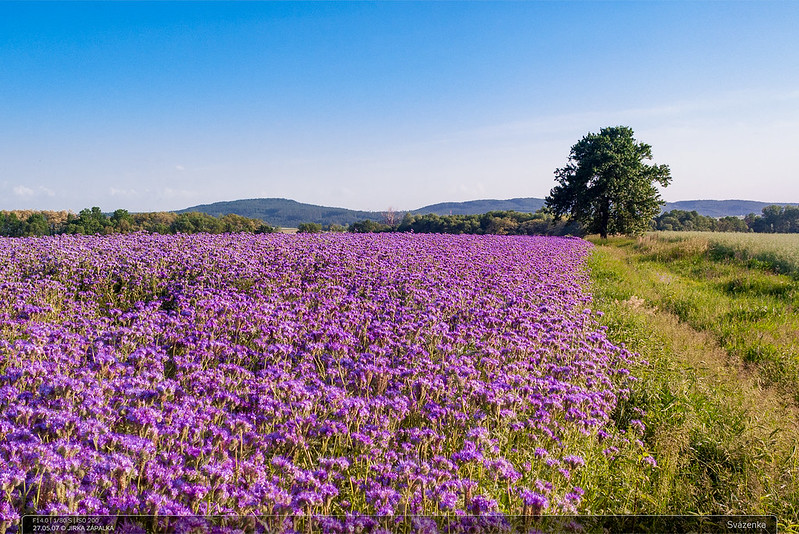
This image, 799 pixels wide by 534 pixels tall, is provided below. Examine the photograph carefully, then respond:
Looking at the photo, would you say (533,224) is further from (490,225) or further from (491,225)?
(490,225)

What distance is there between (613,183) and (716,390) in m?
28.6

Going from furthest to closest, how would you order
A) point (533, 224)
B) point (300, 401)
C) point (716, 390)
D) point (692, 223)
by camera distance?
point (692, 223) < point (533, 224) < point (716, 390) < point (300, 401)

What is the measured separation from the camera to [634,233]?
3241 cm

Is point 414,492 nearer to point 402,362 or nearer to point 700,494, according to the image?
point 402,362

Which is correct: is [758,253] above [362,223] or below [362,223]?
below

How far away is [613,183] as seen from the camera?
30.6m

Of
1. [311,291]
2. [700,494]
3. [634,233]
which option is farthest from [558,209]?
[700,494]

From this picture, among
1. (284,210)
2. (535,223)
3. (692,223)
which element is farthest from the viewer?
(284,210)

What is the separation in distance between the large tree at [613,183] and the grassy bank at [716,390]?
20121mm

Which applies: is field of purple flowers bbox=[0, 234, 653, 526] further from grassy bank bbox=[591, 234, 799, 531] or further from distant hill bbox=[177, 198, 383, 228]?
distant hill bbox=[177, 198, 383, 228]

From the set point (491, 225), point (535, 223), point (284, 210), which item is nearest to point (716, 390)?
point (491, 225)

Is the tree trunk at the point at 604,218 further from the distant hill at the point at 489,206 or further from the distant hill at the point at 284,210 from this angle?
the distant hill at the point at 489,206

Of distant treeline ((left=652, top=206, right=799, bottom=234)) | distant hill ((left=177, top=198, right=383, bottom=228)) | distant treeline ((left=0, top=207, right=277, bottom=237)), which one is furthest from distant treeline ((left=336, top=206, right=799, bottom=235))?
distant hill ((left=177, top=198, right=383, bottom=228))

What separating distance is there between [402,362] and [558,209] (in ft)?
109
